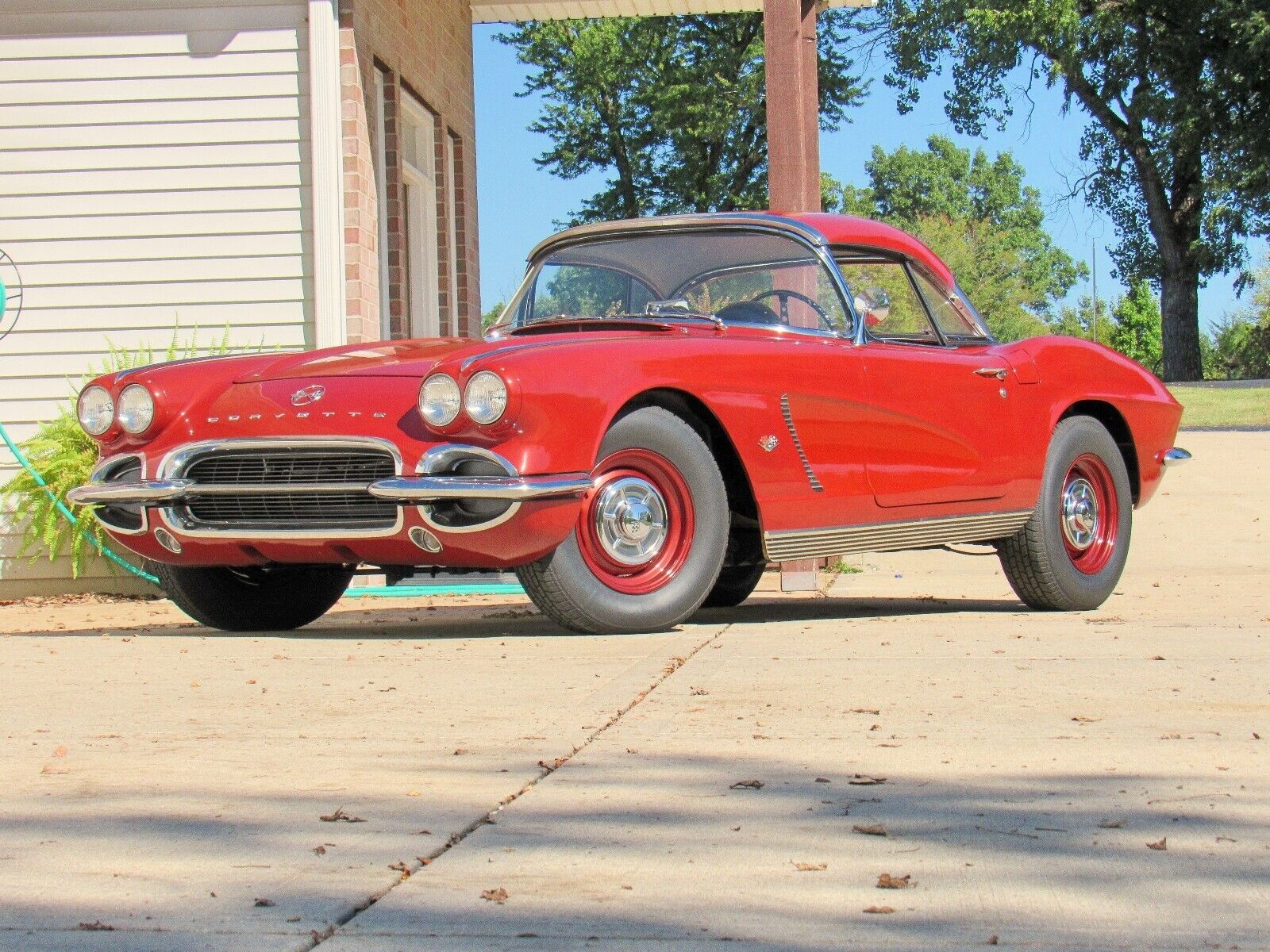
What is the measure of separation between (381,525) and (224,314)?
4629mm

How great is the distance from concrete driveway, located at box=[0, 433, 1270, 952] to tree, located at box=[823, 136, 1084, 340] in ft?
252

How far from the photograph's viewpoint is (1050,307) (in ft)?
374

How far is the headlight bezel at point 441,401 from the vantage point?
5.25m

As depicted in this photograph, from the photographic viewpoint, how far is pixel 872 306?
6.61 metres

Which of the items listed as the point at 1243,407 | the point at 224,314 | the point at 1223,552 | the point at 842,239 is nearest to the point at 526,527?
the point at 842,239

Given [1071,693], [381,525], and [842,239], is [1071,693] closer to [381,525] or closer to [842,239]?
[381,525]

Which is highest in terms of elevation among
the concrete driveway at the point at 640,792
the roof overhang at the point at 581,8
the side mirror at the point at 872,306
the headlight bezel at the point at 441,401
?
the roof overhang at the point at 581,8

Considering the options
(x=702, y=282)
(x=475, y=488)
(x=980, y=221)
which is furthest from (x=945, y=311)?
(x=980, y=221)

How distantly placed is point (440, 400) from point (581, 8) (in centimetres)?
896

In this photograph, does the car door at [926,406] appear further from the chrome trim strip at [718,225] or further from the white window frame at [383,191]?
the white window frame at [383,191]

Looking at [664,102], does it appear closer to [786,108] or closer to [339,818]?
[786,108]

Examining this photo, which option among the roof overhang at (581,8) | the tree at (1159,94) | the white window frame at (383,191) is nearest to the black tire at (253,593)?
the white window frame at (383,191)

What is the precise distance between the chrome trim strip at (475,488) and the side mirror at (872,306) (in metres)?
1.73

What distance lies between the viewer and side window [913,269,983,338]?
23.5 ft
